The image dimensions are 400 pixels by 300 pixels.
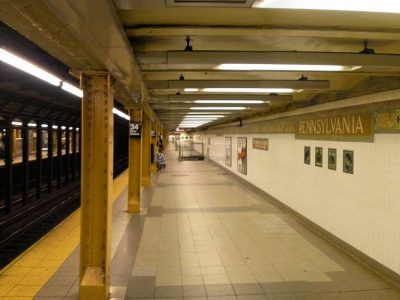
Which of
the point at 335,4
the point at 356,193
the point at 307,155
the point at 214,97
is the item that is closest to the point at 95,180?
the point at 335,4

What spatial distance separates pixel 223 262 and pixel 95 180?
222 centimetres

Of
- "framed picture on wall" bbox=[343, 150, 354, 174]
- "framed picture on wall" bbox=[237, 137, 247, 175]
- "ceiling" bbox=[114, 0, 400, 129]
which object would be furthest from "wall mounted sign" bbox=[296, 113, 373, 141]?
"framed picture on wall" bbox=[237, 137, 247, 175]

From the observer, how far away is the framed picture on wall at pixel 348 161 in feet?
17.3

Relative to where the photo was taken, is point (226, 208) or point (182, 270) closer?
point (182, 270)

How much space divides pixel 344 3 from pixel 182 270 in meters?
3.70

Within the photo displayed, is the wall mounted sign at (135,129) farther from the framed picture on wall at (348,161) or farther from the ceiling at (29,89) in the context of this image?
the framed picture on wall at (348,161)

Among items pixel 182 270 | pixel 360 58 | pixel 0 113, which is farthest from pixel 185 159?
pixel 360 58

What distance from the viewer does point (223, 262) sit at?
4.87 m

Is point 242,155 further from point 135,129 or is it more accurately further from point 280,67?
point 280,67

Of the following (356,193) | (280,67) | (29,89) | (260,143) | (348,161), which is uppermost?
(29,89)

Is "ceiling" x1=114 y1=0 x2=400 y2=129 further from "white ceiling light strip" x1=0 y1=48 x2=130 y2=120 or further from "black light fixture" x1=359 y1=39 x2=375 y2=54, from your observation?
"white ceiling light strip" x1=0 y1=48 x2=130 y2=120

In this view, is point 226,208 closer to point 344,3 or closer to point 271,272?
point 271,272

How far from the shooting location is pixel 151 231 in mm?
6375

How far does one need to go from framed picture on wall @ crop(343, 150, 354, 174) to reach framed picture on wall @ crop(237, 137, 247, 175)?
22.9ft
